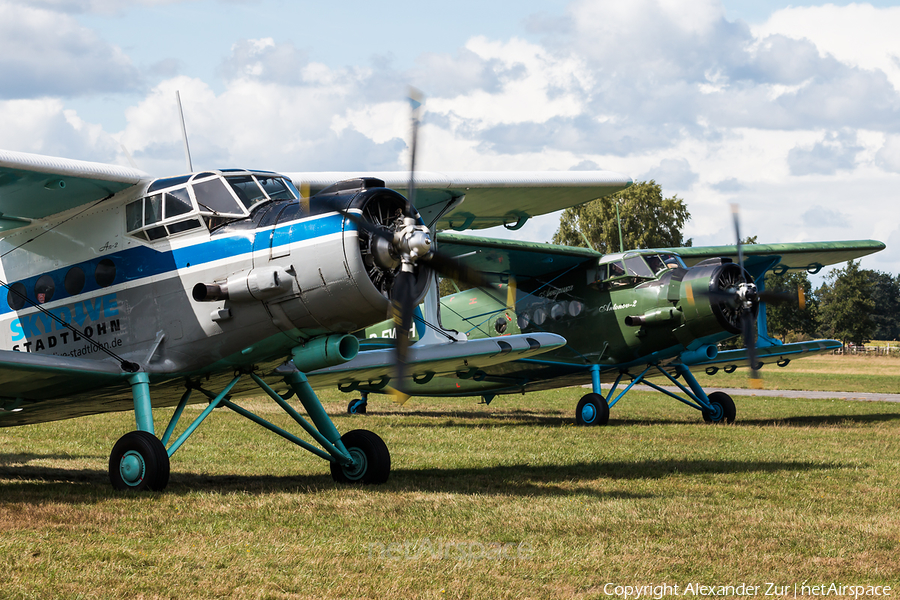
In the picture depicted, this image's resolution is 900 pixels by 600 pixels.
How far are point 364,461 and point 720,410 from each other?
11844 millimetres

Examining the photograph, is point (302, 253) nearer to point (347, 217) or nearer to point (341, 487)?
point (347, 217)

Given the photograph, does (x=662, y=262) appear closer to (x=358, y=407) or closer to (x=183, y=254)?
(x=358, y=407)

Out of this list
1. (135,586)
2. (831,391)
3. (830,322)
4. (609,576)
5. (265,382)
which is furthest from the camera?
(830,322)

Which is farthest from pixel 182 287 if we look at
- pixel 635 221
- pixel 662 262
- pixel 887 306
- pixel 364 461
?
pixel 887 306

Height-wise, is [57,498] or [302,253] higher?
[302,253]

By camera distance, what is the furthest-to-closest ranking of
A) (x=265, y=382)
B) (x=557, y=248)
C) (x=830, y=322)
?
(x=830, y=322) < (x=557, y=248) < (x=265, y=382)

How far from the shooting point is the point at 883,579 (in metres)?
5.50

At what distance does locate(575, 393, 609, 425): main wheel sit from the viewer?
59.1 feet

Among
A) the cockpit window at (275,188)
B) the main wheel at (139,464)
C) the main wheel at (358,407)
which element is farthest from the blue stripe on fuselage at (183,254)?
the main wheel at (358,407)

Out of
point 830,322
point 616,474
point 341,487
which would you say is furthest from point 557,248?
point 830,322

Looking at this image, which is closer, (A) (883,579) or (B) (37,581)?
(B) (37,581)

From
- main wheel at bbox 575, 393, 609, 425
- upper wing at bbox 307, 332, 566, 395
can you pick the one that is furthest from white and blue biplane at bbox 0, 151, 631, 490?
main wheel at bbox 575, 393, 609, 425

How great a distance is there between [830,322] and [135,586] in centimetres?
9452

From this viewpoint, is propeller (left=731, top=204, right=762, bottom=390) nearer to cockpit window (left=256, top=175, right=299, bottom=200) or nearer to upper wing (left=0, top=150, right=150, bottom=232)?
cockpit window (left=256, top=175, right=299, bottom=200)
